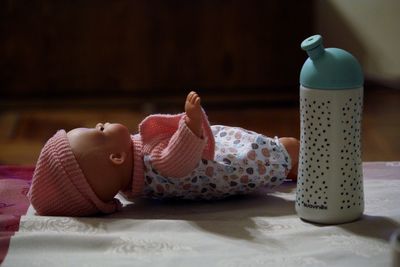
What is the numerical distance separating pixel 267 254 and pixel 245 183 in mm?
217

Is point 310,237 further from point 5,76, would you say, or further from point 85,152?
point 5,76

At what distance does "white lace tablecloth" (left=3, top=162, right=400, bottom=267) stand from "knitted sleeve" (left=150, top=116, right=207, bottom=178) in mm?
63

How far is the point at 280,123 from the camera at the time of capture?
1993 millimetres

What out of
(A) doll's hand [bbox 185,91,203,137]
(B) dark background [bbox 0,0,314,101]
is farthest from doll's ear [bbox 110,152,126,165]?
(B) dark background [bbox 0,0,314,101]

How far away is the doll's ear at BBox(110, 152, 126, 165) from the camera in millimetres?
918

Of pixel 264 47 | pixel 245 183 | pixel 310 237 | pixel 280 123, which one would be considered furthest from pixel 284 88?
pixel 310 237

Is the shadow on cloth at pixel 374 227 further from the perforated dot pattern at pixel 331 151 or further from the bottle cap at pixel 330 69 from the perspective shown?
the bottle cap at pixel 330 69

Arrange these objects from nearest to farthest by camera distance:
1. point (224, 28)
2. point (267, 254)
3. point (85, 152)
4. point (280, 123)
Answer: point (267, 254) → point (85, 152) → point (280, 123) → point (224, 28)

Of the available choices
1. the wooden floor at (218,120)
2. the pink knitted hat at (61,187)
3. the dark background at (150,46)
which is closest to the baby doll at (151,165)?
the pink knitted hat at (61,187)

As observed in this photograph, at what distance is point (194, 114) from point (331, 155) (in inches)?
7.6

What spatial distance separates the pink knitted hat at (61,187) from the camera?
90cm

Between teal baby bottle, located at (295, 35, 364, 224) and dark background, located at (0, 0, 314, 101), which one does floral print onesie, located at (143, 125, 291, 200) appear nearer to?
teal baby bottle, located at (295, 35, 364, 224)

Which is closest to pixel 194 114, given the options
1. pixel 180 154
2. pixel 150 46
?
pixel 180 154

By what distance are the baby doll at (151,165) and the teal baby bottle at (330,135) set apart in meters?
0.14
